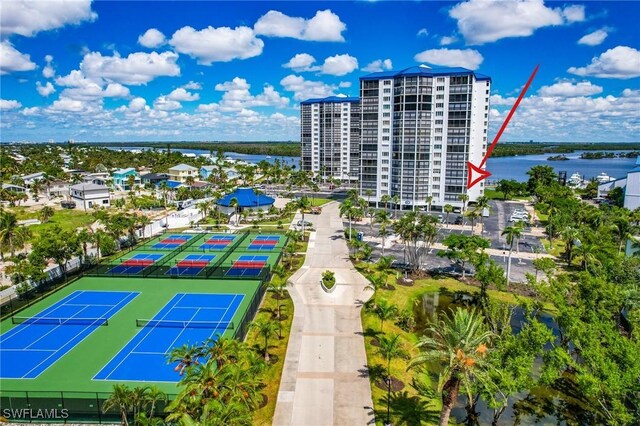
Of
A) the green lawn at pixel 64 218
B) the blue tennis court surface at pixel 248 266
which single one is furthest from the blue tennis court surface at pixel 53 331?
Answer: the green lawn at pixel 64 218

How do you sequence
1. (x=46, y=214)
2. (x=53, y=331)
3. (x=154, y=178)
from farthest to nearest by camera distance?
(x=154, y=178) → (x=46, y=214) → (x=53, y=331)

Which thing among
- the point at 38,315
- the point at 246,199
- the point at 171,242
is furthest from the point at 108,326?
the point at 246,199

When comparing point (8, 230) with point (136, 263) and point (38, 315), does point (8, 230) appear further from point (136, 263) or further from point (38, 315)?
point (38, 315)

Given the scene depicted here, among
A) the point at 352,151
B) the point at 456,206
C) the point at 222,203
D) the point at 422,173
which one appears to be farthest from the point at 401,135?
the point at 352,151

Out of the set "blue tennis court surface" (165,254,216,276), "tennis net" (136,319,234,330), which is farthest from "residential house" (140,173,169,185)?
"tennis net" (136,319,234,330)

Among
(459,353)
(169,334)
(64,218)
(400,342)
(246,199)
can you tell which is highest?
(246,199)

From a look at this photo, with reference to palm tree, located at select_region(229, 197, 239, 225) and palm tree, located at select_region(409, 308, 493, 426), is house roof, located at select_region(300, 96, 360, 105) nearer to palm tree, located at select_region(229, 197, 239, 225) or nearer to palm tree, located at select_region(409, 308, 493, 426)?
palm tree, located at select_region(229, 197, 239, 225)

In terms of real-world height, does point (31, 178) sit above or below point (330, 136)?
below
